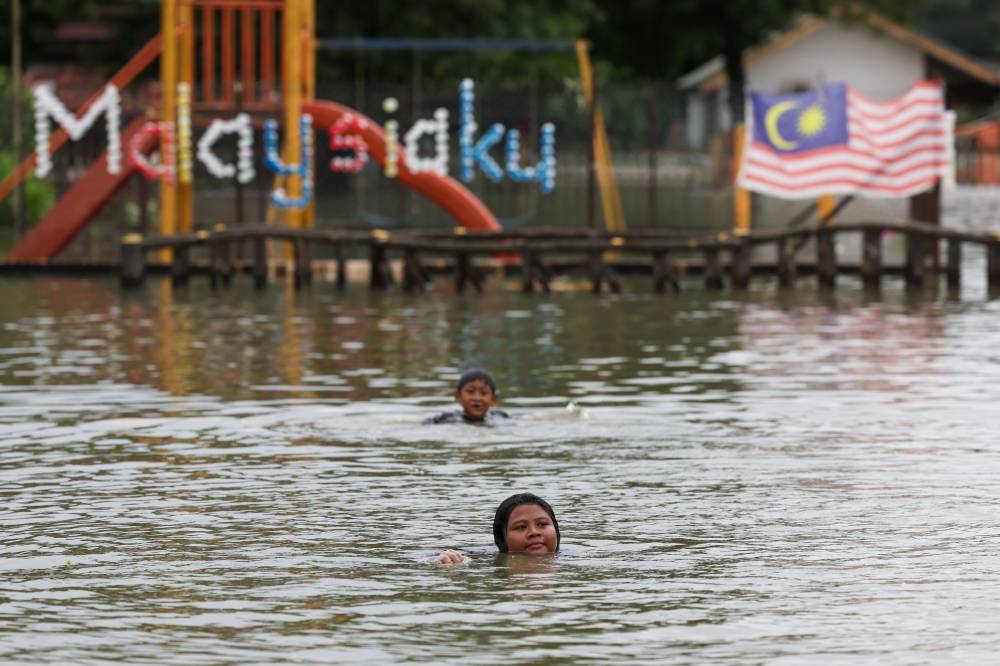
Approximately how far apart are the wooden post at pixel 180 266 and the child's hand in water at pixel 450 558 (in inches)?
873

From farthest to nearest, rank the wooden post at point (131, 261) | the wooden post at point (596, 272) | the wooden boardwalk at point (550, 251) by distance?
the wooden post at point (596, 272), the wooden post at point (131, 261), the wooden boardwalk at point (550, 251)

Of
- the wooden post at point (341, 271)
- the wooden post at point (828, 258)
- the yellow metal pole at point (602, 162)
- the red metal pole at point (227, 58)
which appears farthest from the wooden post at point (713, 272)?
the red metal pole at point (227, 58)

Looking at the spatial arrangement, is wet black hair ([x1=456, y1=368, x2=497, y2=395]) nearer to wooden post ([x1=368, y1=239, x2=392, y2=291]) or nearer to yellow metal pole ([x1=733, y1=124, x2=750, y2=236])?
wooden post ([x1=368, y1=239, x2=392, y2=291])

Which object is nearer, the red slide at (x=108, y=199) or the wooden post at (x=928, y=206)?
the wooden post at (x=928, y=206)

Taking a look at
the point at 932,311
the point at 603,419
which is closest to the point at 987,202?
the point at 932,311

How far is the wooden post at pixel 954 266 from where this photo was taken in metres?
34.9

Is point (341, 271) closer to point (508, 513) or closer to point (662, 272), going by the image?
point (662, 272)

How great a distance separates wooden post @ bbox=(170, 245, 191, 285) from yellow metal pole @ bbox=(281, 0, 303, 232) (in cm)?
231

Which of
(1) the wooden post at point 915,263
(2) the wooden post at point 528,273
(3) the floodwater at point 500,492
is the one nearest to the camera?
(3) the floodwater at point 500,492

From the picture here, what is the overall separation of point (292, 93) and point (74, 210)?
13.1ft

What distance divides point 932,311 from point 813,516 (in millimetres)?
16614

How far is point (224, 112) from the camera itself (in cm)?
3741

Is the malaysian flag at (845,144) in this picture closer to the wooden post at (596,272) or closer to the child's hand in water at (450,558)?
the wooden post at (596,272)

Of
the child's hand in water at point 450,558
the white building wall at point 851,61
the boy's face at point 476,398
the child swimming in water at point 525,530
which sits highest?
the white building wall at point 851,61
